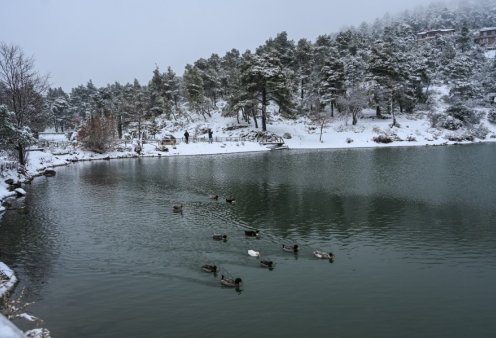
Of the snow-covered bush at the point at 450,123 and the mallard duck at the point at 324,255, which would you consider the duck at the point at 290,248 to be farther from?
the snow-covered bush at the point at 450,123

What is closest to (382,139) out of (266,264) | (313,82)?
(313,82)

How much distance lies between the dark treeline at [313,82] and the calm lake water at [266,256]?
1526 inches

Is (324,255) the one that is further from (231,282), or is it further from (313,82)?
(313,82)

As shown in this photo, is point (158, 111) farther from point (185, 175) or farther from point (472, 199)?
point (472, 199)

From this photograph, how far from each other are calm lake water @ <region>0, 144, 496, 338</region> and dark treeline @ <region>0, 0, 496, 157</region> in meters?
38.8

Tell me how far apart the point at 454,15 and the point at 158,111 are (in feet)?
348

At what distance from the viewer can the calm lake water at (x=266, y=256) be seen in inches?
529

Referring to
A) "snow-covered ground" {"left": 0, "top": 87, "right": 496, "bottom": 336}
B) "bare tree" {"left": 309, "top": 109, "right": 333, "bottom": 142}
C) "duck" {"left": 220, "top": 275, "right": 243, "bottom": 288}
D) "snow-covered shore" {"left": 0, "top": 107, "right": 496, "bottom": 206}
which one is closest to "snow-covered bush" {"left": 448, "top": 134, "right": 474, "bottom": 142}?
"snow-covered shore" {"left": 0, "top": 107, "right": 496, "bottom": 206}

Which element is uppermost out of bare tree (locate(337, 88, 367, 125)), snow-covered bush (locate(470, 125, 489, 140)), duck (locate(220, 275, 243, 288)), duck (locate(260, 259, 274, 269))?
bare tree (locate(337, 88, 367, 125))

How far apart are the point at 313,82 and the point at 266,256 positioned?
7353 centimetres

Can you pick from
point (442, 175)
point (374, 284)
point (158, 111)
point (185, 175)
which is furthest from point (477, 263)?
point (158, 111)

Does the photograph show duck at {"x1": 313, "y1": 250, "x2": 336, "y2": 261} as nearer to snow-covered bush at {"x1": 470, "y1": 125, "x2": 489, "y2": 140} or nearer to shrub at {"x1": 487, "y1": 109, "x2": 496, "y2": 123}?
snow-covered bush at {"x1": 470, "y1": 125, "x2": 489, "y2": 140}

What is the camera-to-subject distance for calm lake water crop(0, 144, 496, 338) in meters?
13.4

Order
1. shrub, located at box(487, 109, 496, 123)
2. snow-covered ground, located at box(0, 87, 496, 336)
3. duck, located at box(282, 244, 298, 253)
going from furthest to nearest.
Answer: shrub, located at box(487, 109, 496, 123)
snow-covered ground, located at box(0, 87, 496, 336)
duck, located at box(282, 244, 298, 253)
